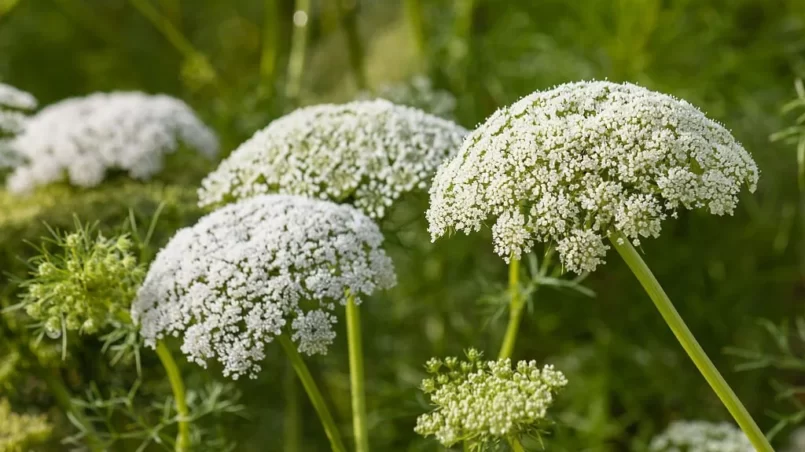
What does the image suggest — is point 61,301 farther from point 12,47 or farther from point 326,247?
point 12,47

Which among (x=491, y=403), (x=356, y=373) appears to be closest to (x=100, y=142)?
(x=356, y=373)

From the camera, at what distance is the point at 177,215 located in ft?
9.62

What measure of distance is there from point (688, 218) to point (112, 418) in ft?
10.4

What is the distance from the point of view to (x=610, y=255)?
4582 millimetres

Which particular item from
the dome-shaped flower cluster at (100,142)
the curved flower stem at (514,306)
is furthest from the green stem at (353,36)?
the curved flower stem at (514,306)

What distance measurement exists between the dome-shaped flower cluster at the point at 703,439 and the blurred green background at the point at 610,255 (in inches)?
25.3

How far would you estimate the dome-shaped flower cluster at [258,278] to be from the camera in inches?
74.5

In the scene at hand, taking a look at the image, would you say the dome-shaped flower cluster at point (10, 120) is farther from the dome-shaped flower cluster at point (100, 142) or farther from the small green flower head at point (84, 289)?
the small green flower head at point (84, 289)

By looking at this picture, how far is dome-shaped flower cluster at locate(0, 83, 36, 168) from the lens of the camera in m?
2.93

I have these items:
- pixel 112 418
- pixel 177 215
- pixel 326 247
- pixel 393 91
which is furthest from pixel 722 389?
→ pixel 393 91

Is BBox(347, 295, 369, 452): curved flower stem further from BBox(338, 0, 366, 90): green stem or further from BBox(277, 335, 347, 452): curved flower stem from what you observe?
BBox(338, 0, 366, 90): green stem

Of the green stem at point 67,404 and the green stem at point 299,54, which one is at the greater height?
the green stem at point 299,54

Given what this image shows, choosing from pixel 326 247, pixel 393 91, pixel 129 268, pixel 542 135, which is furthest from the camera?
pixel 393 91

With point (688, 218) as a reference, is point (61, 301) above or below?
below
